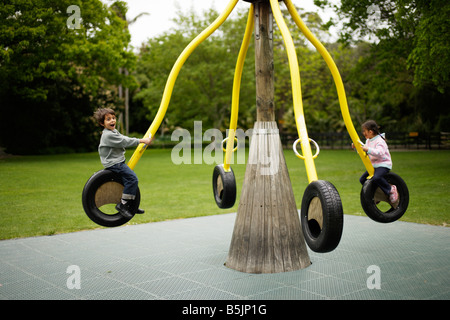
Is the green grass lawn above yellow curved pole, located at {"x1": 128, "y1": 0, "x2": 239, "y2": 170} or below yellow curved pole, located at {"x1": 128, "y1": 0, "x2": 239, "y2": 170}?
below

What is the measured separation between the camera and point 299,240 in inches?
228

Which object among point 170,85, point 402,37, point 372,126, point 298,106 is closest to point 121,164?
point 170,85

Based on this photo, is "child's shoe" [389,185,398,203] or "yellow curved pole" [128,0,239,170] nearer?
"yellow curved pole" [128,0,239,170]

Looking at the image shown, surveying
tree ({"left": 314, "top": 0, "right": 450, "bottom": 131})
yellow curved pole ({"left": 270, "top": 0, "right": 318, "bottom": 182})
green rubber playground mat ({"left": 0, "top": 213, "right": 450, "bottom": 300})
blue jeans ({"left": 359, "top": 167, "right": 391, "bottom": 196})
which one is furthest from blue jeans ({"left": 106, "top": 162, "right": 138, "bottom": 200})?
tree ({"left": 314, "top": 0, "right": 450, "bottom": 131})

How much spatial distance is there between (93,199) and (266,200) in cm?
211

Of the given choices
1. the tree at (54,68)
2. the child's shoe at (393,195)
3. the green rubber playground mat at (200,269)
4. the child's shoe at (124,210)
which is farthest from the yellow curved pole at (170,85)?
the tree at (54,68)

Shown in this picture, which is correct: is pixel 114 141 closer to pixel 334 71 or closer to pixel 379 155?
pixel 334 71

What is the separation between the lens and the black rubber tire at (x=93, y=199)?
472 centimetres

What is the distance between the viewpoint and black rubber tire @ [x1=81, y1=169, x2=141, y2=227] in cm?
472

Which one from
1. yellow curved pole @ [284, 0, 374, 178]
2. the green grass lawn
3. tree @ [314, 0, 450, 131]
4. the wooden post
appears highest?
tree @ [314, 0, 450, 131]

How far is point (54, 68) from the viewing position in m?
25.6

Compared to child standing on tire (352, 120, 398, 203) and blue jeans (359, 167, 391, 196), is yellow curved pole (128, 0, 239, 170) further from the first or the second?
blue jeans (359, 167, 391, 196)

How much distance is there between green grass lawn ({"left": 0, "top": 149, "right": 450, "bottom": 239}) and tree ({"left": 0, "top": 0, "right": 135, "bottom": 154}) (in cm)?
727
